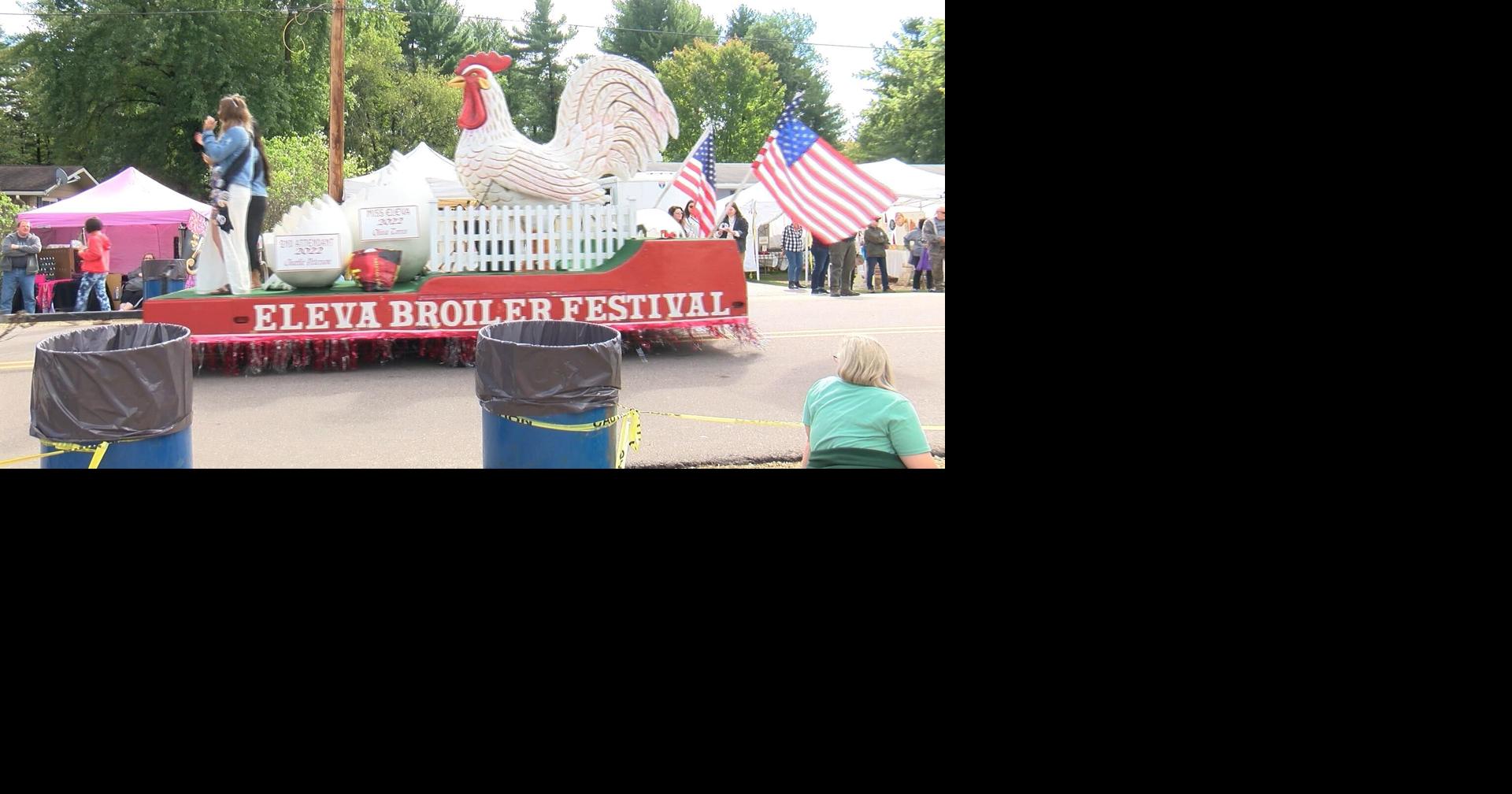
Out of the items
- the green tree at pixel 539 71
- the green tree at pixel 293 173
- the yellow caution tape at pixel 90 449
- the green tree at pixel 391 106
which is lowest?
the yellow caution tape at pixel 90 449

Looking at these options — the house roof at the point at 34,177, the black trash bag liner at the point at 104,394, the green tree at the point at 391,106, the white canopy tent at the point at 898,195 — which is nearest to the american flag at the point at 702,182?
the white canopy tent at the point at 898,195

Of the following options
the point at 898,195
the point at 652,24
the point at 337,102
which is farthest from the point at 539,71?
the point at 337,102

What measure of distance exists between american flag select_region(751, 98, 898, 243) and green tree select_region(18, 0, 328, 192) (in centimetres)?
2487

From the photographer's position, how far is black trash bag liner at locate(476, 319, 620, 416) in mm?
4414

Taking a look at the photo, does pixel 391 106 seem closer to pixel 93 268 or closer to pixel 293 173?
pixel 293 173

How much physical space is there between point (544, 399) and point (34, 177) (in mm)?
38632

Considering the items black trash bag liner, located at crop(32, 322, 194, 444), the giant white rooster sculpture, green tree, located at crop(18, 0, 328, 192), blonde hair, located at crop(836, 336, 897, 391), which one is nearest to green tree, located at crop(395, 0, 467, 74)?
green tree, located at crop(18, 0, 328, 192)

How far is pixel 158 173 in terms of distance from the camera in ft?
110

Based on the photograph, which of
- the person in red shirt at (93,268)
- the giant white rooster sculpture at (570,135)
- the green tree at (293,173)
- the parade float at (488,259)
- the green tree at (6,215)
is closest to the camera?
the parade float at (488,259)

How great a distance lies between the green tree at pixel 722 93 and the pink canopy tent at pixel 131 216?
120 ft

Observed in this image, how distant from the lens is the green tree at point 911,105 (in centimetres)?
4200

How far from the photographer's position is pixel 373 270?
913 cm

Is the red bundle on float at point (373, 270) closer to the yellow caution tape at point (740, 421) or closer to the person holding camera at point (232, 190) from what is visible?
the person holding camera at point (232, 190)

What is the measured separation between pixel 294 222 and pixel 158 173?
29001 mm
